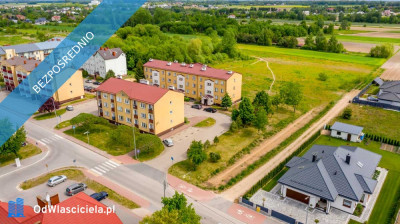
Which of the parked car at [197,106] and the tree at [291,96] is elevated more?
the tree at [291,96]

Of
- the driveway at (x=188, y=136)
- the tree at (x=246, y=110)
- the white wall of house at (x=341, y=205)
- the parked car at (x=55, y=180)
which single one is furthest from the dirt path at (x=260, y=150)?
the parked car at (x=55, y=180)

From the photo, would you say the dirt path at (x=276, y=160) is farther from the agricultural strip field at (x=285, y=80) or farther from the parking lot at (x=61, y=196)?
the parking lot at (x=61, y=196)

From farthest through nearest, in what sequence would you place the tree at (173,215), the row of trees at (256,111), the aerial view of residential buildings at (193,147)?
the row of trees at (256,111) < the aerial view of residential buildings at (193,147) < the tree at (173,215)

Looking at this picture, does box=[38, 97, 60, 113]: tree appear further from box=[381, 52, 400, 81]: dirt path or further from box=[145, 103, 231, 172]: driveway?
box=[381, 52, 400, 81]: dirt path

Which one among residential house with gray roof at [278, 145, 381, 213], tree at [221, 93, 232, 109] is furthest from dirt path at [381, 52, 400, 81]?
residential house with gray roof at [278, 145, 381, 213]

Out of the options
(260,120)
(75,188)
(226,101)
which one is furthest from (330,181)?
(226,101)

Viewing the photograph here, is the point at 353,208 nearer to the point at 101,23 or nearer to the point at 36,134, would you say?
the point at 36,134
